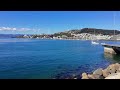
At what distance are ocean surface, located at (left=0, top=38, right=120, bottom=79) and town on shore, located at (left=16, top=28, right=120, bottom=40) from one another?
0.39 ft

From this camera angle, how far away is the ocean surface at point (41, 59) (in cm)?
476

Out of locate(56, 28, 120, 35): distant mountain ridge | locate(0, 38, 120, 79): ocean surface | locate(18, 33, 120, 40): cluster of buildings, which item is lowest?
locate(0, 38, 120, 79): ocean surface

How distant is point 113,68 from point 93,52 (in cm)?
67

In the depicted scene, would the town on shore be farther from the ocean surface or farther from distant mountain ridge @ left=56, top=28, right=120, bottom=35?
the ocean surface

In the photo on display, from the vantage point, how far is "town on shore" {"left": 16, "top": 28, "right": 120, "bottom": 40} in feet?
15.4

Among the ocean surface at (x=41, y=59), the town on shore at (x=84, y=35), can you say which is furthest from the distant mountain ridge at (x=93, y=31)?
the ocean surface at (x=41, y=59)

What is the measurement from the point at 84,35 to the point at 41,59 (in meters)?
0.96

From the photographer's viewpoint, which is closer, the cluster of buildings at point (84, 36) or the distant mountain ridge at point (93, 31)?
the cluster of buildings at point (84, 36)

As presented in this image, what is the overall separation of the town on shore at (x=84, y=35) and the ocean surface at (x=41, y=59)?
118 mm

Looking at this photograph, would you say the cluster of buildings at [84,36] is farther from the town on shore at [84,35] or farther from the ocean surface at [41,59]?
the ocean surface at [41,59]

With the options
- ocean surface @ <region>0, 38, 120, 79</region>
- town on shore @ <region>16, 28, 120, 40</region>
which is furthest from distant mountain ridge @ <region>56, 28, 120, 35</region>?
ocean surface @ <region>0, 38, 120, 79</region>

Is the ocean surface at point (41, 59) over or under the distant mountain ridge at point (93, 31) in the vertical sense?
under

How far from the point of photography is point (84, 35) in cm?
496

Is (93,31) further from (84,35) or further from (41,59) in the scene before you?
(41,59)
